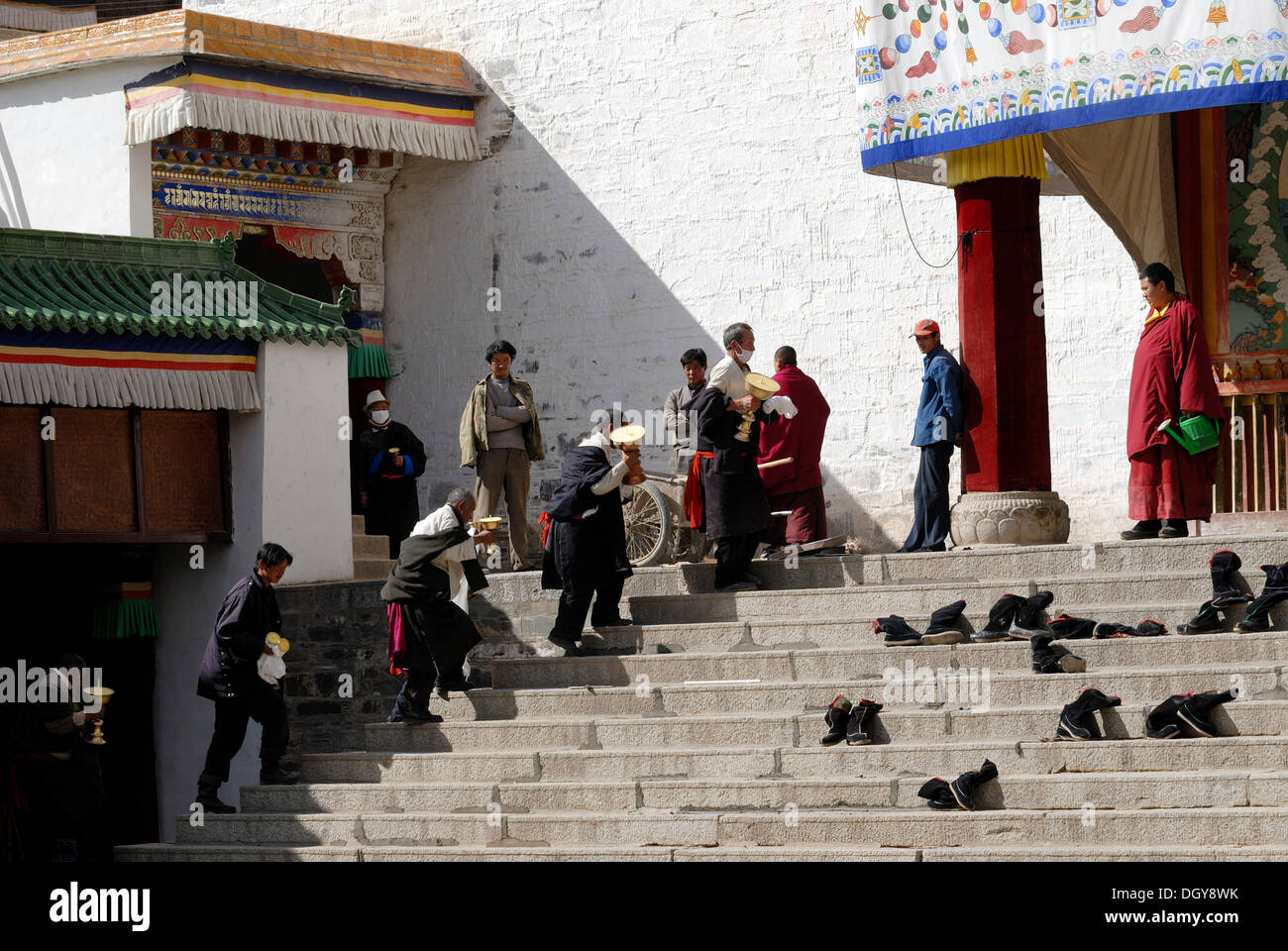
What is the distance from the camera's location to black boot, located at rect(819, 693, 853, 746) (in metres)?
10.0

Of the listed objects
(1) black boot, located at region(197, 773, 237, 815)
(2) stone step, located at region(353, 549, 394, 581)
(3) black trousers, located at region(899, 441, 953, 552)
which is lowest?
(1) black boot, located at region(197, 773, 237, 815)

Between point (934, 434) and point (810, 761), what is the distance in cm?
266

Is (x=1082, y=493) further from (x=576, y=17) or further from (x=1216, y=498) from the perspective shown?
(x=576, y=17)

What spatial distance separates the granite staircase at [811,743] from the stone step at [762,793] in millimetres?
11

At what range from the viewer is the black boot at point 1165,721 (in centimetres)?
929

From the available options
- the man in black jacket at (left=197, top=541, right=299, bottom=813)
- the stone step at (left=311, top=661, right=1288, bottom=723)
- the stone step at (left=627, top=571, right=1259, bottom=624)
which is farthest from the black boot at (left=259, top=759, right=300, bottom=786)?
the stone step at (left=627, top=571, right=1259, bottom=624)

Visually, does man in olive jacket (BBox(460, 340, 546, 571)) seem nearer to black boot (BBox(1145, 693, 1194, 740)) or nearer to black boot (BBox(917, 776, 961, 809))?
black boot (BBox(917, 776, 961, 809))

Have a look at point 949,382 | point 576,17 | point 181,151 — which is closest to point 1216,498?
point 949,382

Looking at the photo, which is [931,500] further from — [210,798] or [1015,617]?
[210,798]

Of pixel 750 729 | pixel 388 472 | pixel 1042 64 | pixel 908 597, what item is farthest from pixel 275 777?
pixel 1042 64

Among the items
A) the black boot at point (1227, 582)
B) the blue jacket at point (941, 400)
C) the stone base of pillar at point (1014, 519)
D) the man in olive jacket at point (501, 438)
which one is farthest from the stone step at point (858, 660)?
the man in olive jacket at point (501, 438)

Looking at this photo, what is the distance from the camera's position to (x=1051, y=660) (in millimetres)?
10016

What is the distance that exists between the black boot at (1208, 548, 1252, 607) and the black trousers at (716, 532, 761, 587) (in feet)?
8.95

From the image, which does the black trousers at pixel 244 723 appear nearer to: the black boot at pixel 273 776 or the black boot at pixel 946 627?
the black boot at pixel 273 776
